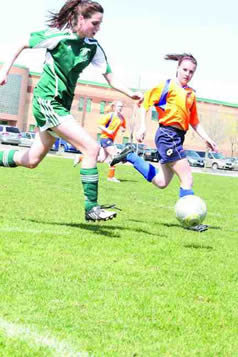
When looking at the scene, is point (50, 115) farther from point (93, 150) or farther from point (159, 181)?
point (159, 181)

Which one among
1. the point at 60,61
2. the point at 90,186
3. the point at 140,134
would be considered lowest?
the point at 90,186

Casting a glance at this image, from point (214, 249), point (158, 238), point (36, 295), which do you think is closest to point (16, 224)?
point (158, 238)

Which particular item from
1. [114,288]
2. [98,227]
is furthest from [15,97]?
[114,288]

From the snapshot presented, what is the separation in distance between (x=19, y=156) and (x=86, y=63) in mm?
1316

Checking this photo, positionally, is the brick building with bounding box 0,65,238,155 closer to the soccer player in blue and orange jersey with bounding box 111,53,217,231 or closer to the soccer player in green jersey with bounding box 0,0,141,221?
the soccer player in blue and orange jersey with bounding box 111,53,217,231

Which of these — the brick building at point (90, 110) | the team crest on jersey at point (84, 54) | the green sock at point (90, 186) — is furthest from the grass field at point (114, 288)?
the brick building at point (90, 110)

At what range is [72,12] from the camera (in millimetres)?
6449

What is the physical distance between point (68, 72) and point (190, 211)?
207 cm

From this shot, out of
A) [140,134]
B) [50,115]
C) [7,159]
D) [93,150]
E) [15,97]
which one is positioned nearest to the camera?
[50,115]

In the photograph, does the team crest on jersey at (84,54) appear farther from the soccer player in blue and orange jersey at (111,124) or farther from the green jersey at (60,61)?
the soccer player in blue and orange jersey at (111,124)

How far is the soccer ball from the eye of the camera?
6734mm

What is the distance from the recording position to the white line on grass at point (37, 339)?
2848mm

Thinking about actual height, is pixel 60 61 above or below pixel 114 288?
above

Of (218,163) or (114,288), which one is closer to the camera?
(114,288)
